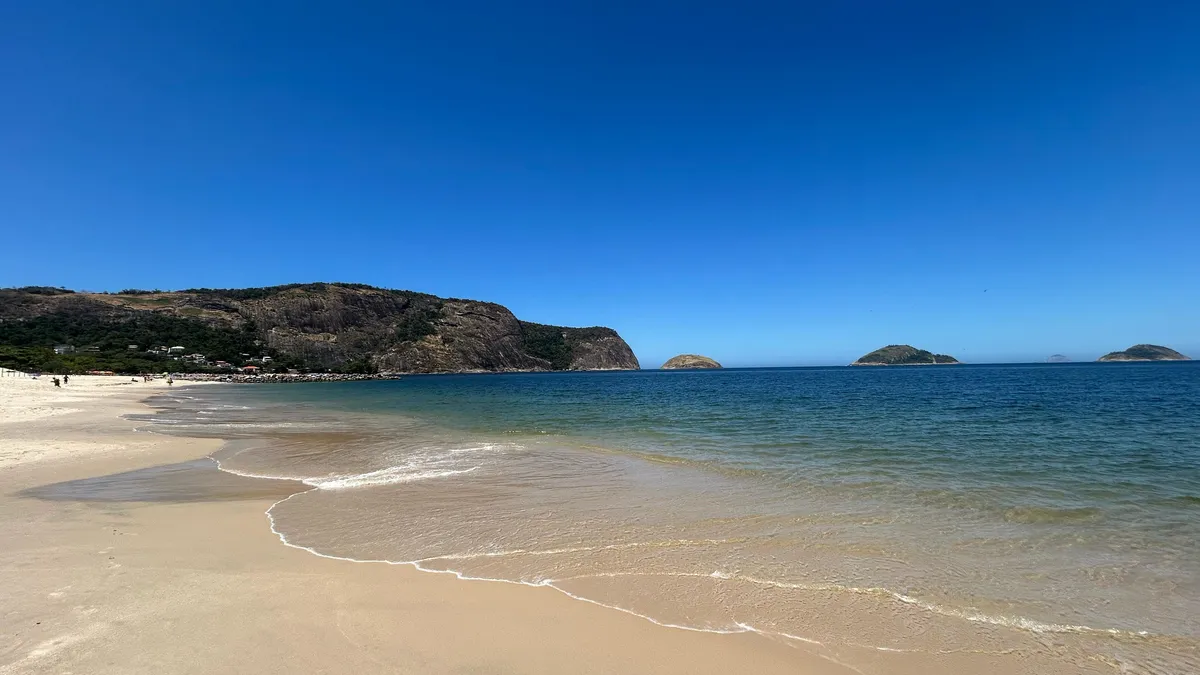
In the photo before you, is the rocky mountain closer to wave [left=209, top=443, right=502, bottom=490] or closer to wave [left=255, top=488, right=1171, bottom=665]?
wave [left=209, top=443, right=502, bottom=490]

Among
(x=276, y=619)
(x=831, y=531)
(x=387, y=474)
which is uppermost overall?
(x=276, y=619)

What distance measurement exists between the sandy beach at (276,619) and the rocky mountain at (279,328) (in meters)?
94.4

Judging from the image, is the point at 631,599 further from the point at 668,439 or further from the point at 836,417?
the point at 836,417

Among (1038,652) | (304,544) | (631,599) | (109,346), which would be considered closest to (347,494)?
(304,544)

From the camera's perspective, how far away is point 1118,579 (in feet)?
19.4

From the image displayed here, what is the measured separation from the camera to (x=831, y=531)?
24.8ft

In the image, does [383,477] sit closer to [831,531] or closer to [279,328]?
[831,531]

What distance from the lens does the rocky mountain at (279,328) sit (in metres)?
104

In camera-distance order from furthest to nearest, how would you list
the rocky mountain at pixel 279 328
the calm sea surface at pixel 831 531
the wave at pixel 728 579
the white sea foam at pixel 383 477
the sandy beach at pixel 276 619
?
1. the rocky mountain at pixel 279 328
2. the white sea foam at pixel 383 477
3. the calm sea surface at pixel 831 531
4. the wave at pixel 728 579
5. the sandy beach at pixel 276 619

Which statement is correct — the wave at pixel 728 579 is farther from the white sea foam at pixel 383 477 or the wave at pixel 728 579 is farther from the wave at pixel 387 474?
the wave at pixel 387 474

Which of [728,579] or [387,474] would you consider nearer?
[728,579]

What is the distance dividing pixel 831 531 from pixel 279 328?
15218cm

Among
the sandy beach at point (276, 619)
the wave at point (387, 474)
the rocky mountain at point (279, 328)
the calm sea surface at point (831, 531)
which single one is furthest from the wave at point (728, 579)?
the rocky mountain at point (279, 328)

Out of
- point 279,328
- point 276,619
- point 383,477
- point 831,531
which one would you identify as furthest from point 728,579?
point 279,328
